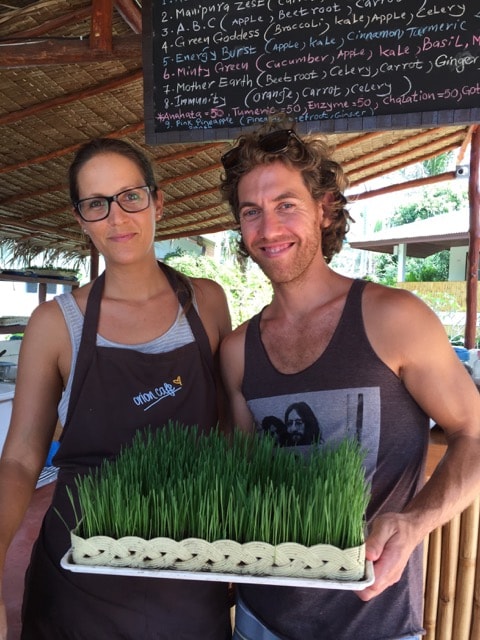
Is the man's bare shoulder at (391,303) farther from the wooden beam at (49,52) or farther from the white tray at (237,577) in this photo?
the wooden beam at (49,52)

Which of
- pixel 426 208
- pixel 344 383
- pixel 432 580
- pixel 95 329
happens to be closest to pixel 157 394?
pixel 95 329

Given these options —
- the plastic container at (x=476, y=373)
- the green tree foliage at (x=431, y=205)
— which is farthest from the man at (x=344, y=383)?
the green tree foliage at (x=431, y=205)

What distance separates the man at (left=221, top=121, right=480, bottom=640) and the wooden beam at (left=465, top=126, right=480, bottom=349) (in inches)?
187

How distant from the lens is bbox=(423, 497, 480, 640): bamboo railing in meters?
1.96

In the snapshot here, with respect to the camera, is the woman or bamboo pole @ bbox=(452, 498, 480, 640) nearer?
the woman

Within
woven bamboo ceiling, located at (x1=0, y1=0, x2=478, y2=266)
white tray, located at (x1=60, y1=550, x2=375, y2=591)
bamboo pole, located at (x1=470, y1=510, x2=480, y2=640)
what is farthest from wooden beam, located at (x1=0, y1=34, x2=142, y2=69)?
bamboo pole, located at (x1=470, y1=510, x2=480, y2=640)

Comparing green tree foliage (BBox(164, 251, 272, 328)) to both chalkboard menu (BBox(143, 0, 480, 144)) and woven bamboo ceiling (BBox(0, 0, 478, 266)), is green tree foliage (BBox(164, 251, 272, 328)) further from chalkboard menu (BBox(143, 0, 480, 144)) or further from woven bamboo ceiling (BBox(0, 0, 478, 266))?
chalkboard menu (BBox(143, 0, 480, 144))

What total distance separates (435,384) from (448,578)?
124 cm

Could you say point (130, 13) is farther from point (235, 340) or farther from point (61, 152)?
point (235, 340)

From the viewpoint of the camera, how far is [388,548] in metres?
0.94

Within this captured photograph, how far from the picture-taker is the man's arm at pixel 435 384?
3.63ft

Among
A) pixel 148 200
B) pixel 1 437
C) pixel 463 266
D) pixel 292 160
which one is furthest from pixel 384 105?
pixel 463 266

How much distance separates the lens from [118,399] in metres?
1.31

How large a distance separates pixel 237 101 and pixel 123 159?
5.55ft
